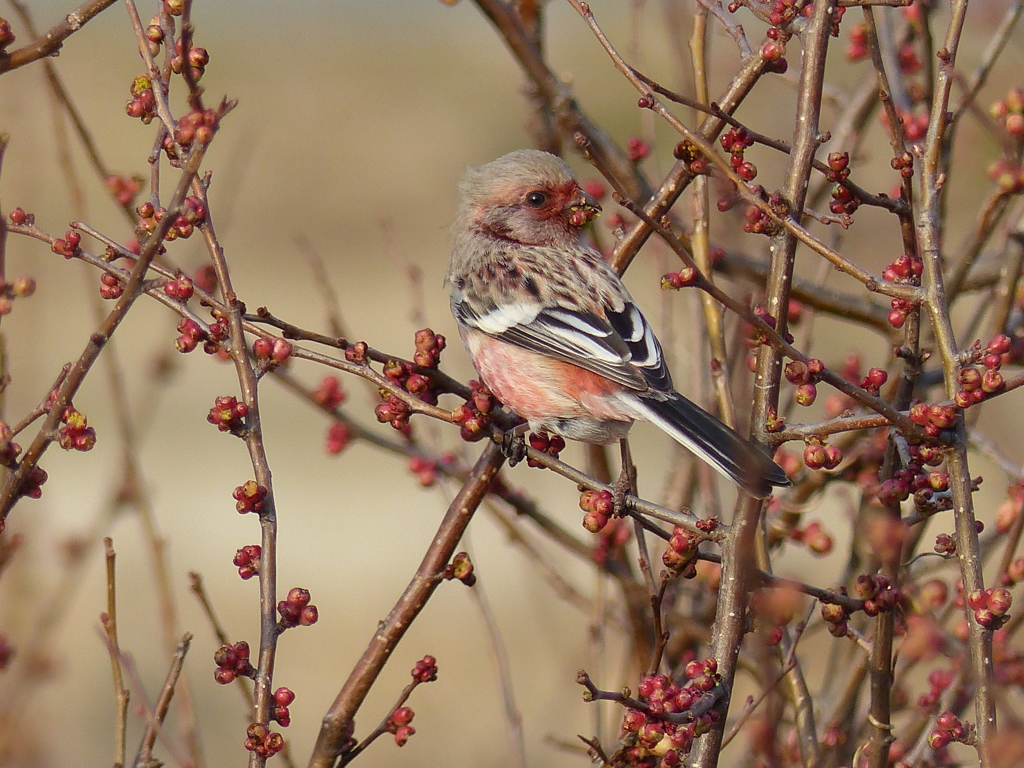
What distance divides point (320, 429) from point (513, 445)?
9592mm

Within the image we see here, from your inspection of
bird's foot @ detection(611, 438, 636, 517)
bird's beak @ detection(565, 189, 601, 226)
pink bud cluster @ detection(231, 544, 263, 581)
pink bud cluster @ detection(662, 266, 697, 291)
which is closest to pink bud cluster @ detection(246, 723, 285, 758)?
pink bud cluster @ detection(231, 544, 263, 581)

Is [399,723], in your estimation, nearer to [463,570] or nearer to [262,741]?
[463,570]

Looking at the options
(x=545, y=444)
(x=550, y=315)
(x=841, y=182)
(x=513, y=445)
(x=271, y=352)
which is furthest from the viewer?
(x=550, y=315)

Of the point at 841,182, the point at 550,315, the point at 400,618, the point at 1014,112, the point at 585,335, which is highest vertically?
the point at 1014,112

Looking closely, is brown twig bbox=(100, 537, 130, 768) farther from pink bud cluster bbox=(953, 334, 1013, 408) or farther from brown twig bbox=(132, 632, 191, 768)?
pink bud cluster bbox=(953, 334, 1013, 408)

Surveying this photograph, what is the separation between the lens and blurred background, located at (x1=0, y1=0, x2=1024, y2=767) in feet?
17.8

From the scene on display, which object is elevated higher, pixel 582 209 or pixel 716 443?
pixel 582 209

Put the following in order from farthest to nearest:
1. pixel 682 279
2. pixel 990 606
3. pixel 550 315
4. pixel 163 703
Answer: pixel 550 315
pixel 163 703
pixel 682 279
pixel 990 606

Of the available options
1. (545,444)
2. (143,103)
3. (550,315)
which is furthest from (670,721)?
(550,315)

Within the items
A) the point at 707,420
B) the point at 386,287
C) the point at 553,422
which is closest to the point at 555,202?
the point at 553,422

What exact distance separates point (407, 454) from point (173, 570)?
20.6 feet

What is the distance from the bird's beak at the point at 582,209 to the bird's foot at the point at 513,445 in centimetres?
103

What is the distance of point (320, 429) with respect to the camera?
1291 centimetres

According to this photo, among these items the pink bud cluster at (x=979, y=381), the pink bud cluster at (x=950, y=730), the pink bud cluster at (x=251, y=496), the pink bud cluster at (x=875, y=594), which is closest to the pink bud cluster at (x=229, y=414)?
the pink bud cluster at (x=251, y=496)
